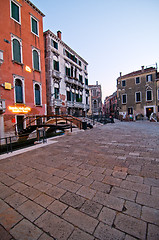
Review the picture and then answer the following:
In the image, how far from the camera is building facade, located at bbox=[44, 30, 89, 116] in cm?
1662

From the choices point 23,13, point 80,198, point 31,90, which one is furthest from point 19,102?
point 80,198

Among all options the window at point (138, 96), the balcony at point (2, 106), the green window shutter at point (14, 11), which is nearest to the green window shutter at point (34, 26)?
the green window shutter at point (14, 11)

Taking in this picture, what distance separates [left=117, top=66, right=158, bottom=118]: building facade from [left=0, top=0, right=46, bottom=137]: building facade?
22069 millimetres

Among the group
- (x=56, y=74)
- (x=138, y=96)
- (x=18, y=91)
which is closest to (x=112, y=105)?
(x=138, y=96)

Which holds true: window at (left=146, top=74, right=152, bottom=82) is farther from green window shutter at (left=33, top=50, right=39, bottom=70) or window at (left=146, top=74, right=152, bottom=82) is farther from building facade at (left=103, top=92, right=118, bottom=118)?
green window shutter at (left=33, top=50, right=39, bottom=70)

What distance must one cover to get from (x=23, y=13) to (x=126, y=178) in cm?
1860

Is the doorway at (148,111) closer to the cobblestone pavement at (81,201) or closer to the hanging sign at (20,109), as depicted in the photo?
the hanging sign at (20,109)

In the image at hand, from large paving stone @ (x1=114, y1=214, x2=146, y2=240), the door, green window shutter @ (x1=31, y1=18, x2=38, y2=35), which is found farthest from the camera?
green window shutter @ (x1=31, y1=18, x2=38, y2=35)

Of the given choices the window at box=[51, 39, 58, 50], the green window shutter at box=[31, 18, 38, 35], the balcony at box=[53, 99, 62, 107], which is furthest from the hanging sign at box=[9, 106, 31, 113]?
the window at box=[51, 39, 58, 50]

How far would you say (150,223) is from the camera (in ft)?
5.08

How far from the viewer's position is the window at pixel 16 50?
37.9ft

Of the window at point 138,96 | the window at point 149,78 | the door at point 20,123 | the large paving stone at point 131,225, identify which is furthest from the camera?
the window at point 138,96

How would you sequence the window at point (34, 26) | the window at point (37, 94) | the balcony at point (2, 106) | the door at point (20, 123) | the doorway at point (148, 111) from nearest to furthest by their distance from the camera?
1. the balcony at point (2, 106)
2. the door at point (20, 123)
3. the window at point (34, 26)
4. the window at point (37, 94)
5. the doorway at point (148, 111)

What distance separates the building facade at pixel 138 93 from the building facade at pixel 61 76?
Result: 12.3m
